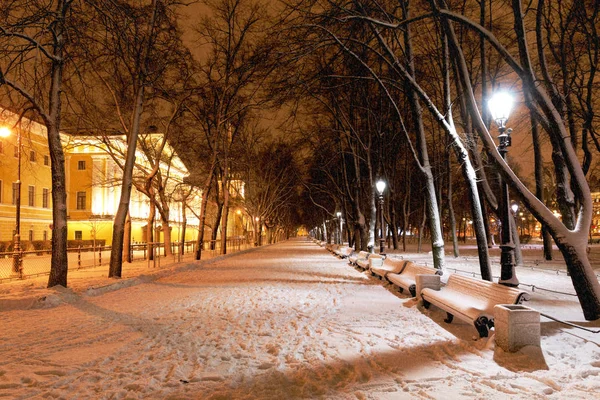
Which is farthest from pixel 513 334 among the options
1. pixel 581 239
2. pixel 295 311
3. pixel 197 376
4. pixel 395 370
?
pixel 295 311

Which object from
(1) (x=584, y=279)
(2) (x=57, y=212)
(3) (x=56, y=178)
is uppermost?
(3) (x=56, y=178)

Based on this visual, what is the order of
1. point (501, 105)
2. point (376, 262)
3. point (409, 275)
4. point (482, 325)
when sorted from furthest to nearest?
point (376, 262) < point (409, 275) < point (501, 105) < point (482, 325)

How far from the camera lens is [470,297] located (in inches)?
328

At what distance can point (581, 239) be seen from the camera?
773 cm

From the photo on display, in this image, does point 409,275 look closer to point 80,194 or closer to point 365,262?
point 365,262

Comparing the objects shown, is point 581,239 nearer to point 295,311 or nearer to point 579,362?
point 579,362

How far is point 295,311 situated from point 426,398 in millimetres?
5357

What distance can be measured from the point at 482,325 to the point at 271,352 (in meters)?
3.07

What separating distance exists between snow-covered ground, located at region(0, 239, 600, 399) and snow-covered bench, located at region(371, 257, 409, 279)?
2937 mm

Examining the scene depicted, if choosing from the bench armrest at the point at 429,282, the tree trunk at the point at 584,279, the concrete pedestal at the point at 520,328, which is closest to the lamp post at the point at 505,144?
the bench armrest at the point at 429,282

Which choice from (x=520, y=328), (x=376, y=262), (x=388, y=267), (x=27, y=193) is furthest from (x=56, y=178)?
(x=27, y=193)

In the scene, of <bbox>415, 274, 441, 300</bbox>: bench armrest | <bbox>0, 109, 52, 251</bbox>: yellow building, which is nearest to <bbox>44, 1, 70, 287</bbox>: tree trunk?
<bbox>415, 274, 441, 300</bbox>: bench armrest

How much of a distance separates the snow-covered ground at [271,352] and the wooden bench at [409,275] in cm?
42

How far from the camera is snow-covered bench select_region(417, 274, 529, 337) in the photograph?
22.6 ft
